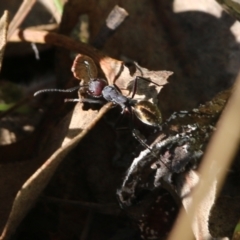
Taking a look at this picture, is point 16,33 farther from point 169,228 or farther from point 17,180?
point 169,228

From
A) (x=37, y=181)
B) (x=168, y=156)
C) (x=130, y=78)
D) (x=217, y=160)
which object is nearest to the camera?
(x=217, y=160)

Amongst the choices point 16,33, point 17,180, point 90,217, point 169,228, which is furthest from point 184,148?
point 16,33

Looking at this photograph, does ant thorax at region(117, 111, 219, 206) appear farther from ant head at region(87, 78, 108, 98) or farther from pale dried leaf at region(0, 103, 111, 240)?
ant head at region(87, 78, 108, 98)

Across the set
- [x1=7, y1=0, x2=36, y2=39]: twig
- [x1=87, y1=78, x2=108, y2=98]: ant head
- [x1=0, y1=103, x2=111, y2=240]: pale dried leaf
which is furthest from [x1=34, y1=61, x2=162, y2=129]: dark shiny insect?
[x1=7, y1=0, x2=36, y2=39]: twig

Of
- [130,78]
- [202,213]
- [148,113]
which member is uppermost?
[130,78]

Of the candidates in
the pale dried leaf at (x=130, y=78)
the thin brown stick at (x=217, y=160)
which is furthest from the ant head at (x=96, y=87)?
the thin brown stick at (x=217, y=160)

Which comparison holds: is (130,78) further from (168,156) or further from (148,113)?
(168,156)

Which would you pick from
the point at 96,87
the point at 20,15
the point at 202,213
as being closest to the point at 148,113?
the point at 96,87
